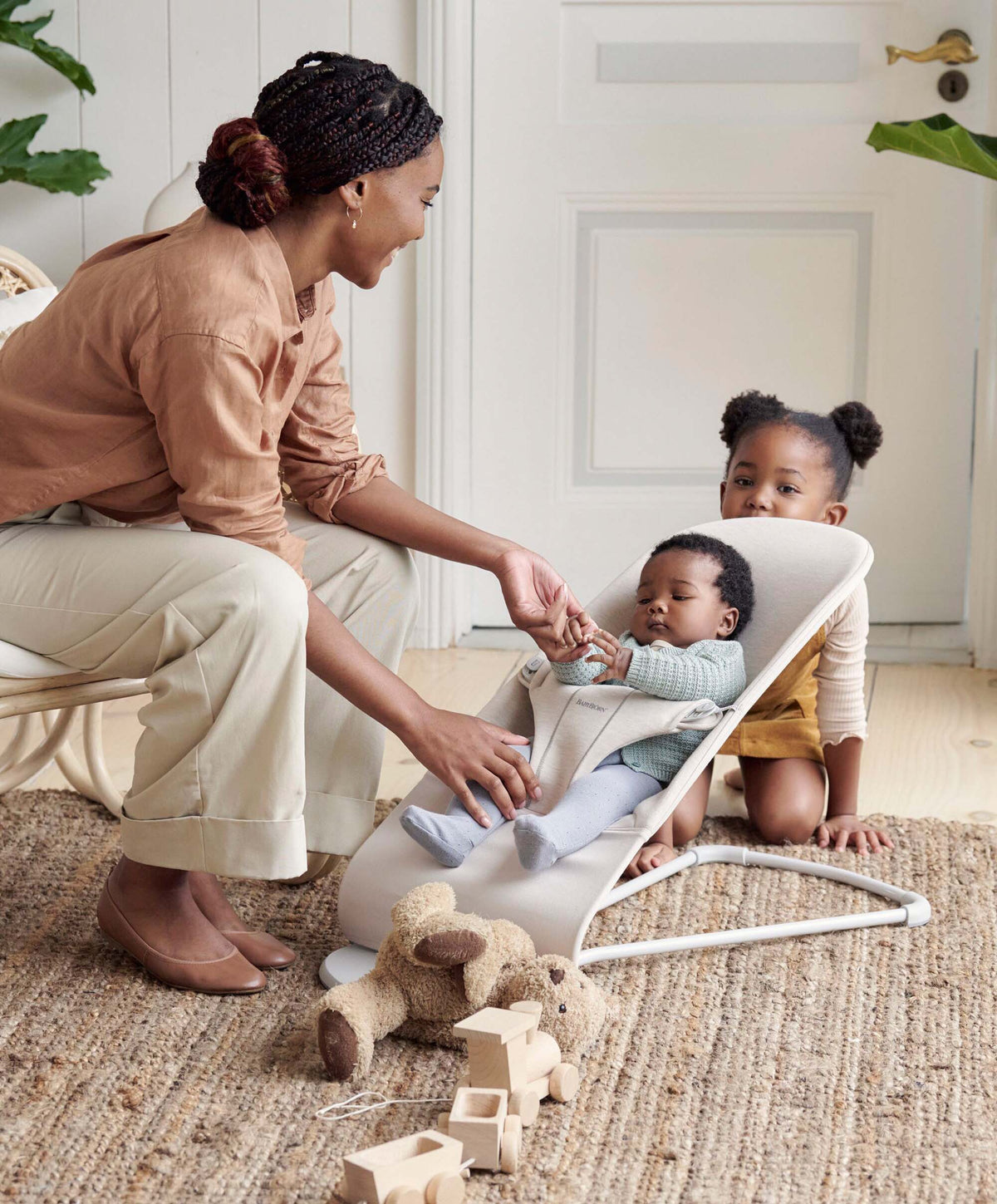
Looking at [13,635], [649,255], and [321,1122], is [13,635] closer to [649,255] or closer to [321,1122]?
[321,1122]

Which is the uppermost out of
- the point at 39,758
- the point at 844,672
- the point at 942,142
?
the point at 942,142

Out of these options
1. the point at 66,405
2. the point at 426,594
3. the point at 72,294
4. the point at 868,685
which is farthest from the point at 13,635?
the point at 868,685

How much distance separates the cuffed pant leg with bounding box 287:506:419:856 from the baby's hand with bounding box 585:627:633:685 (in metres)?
0.22

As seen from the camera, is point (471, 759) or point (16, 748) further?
point (16, 748)

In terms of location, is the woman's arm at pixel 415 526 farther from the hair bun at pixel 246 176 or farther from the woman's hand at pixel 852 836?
the woman's hand at pixel 852 836

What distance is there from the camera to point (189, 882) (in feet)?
4.73

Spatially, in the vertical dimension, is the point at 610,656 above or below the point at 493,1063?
above

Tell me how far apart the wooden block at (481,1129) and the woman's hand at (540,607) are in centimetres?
57

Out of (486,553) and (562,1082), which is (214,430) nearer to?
(486,553)

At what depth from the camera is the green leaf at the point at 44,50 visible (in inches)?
96.3

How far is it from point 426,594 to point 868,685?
2.96ft

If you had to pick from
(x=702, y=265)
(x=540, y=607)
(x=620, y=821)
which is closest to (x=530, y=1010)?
(x=620, y=821)

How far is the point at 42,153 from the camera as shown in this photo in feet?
8.38

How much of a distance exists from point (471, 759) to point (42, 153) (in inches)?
70.2
